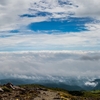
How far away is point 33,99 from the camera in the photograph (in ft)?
456

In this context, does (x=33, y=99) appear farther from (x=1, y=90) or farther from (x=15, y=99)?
(x=1, y=90)

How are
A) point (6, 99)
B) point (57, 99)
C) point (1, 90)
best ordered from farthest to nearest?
point (1, 90) → point (57, 99) → point (6, 99)

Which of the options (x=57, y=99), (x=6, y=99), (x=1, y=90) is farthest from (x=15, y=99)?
(x=1, y=90)

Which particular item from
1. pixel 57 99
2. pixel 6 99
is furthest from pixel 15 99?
pixel 57 99

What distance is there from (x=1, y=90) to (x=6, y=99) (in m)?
50.2

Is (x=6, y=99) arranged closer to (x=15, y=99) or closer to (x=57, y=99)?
(x=15, y=99)

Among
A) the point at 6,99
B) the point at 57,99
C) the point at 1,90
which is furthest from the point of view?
the point at 1,90

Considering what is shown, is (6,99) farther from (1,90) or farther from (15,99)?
(1,90)

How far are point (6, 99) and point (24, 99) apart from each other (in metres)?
10.2

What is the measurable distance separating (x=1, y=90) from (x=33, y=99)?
50.4 meters

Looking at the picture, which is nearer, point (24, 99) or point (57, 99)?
point (24, 99)

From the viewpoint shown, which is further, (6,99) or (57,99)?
(57,99)

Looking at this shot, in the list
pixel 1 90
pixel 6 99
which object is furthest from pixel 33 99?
pixel 1 90

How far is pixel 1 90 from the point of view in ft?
594
